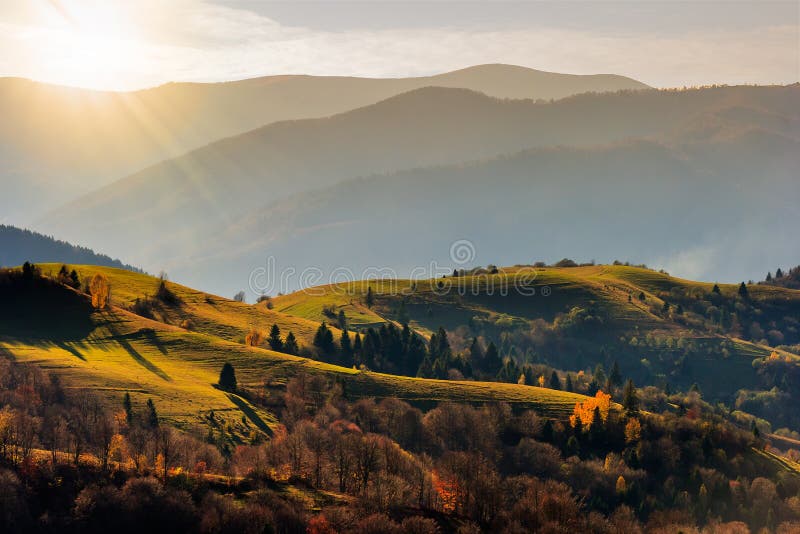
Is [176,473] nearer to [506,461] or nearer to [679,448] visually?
[506,461]

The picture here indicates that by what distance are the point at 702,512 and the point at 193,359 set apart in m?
91.5

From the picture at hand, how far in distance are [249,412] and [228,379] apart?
13871 mm

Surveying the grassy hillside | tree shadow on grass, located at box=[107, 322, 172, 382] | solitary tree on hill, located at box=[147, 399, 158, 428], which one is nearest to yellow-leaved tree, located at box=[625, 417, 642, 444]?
the grassy hillside

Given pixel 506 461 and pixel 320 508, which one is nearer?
pixel 320 508

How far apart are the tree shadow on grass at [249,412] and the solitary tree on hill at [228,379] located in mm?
3706

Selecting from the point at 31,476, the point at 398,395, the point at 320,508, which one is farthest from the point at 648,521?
the point at 31,476

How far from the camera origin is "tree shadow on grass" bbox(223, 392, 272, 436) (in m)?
156

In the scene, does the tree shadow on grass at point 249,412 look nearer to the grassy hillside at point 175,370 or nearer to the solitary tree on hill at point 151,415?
the grassy hillside at point 175,370

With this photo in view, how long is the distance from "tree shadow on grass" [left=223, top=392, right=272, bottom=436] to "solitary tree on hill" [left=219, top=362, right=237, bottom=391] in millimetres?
3706

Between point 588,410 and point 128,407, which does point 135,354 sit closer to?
point 128,407

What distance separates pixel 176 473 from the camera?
119500 millimetres

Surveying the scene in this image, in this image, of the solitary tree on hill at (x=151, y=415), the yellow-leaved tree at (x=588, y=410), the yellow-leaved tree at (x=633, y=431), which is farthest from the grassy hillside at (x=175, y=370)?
the yellow-leaved tree at (x=633, y=431)

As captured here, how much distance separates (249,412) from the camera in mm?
162250

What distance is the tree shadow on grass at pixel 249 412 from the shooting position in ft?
513
